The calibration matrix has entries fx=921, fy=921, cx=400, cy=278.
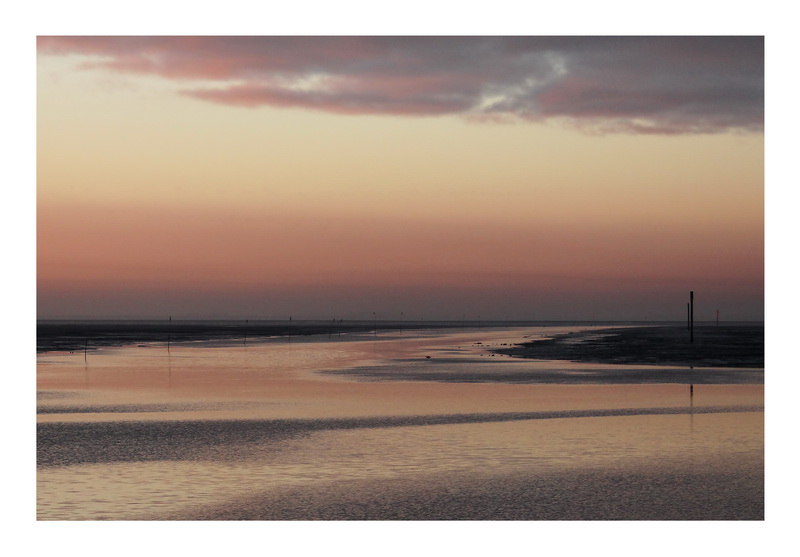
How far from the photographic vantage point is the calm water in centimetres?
1778

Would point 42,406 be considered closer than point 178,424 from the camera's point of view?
No

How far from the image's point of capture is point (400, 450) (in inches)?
930

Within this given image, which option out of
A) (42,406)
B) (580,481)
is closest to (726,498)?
(580,481)

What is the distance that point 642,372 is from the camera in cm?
5116

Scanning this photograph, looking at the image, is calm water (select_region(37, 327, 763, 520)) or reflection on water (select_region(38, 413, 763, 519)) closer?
calm water (select_region(37, 327, 763, 520))

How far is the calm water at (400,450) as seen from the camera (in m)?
17.8

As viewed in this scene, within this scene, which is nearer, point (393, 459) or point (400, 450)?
point (393, 459)

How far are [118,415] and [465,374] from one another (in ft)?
76.1

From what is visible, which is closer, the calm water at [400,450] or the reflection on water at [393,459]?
the calm water at [400,450]
